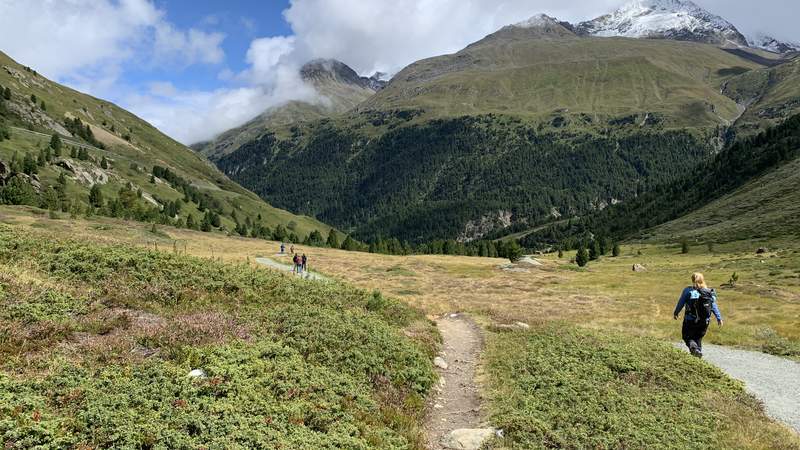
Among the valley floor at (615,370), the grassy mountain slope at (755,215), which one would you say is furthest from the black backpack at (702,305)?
the grassy mountain slope at (755,215)

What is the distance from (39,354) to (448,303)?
33550 millimetres

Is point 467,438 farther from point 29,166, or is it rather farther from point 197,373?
point 29,166

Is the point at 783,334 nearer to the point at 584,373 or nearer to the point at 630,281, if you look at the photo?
the point at 584,373

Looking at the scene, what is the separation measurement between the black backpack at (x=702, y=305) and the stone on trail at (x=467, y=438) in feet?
37.2

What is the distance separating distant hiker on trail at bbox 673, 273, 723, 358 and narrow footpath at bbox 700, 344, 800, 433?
173 cm

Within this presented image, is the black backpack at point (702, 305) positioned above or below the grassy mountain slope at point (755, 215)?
below

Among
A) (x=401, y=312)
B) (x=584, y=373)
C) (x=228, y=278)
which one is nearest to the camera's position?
(x=584, y=373)

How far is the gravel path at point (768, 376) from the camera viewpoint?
14523 millimetres

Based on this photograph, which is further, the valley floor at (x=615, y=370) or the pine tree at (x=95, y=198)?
the pine tree at (x=95, y=198)

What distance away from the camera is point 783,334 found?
1112 inches

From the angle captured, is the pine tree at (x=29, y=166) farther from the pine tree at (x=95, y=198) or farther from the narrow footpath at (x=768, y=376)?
the narrow footpath at (x=768, y=376)

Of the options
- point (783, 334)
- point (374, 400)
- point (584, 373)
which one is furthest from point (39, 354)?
point (783, 334)

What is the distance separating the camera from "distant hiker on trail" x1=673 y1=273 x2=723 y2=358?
1841 centimetres

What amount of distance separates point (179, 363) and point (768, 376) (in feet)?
72.1
